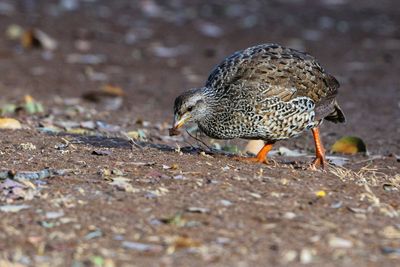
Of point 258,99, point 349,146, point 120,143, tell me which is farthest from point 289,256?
point 349,146

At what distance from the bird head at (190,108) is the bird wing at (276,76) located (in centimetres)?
23

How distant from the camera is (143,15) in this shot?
18.9 metres

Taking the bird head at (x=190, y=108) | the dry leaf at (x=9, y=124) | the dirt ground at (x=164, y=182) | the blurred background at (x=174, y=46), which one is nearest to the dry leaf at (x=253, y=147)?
the dirt ground at (x=164, y=182)

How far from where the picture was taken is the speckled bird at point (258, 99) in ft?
24.0

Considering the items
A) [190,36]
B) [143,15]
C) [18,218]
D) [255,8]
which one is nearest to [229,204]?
[18,218]

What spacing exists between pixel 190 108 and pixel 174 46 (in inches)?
364

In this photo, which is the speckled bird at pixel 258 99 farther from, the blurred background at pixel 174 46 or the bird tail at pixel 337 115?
the blurred background at pixel 174 46

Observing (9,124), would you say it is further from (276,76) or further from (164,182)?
(164,182)

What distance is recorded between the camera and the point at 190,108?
24.2 ft

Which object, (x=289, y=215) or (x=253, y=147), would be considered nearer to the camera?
(x=289, y=215)

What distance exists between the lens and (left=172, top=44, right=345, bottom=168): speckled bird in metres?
7.32

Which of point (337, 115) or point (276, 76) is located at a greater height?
point (276, 76)

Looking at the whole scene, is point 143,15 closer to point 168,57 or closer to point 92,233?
point 168,57

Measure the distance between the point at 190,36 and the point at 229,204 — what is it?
11.9 m
